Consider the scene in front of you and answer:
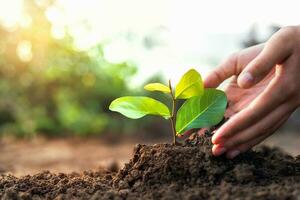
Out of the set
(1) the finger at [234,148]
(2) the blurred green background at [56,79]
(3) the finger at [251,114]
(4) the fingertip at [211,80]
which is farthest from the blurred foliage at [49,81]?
(3) the finger at [251,114]

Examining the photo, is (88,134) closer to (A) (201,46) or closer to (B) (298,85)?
(A) (201,46)

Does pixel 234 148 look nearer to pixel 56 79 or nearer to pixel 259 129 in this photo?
pixel 259 129

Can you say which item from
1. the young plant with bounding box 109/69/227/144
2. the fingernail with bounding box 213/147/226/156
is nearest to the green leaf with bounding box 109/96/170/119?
the young plant with bounding box 109/69/227/144

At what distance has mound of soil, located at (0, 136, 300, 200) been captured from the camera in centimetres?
157

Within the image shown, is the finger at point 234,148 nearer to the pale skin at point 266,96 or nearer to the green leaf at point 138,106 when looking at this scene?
the pale skin at point 266,96

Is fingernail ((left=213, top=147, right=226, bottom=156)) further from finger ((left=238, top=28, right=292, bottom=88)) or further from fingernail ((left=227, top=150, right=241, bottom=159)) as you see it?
finger ((left=238, top=28, right=292, bottom=88))

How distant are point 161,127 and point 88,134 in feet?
3.53

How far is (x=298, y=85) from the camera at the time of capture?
5.76 feet

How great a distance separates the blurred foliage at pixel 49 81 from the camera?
6.71m

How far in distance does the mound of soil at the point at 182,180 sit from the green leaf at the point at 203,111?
0.31 feet

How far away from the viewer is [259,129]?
175 cm

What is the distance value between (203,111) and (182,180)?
0.33 metres

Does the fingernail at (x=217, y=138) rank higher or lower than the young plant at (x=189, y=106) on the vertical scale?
lower

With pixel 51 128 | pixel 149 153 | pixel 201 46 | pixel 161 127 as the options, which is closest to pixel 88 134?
pixel 51 128
